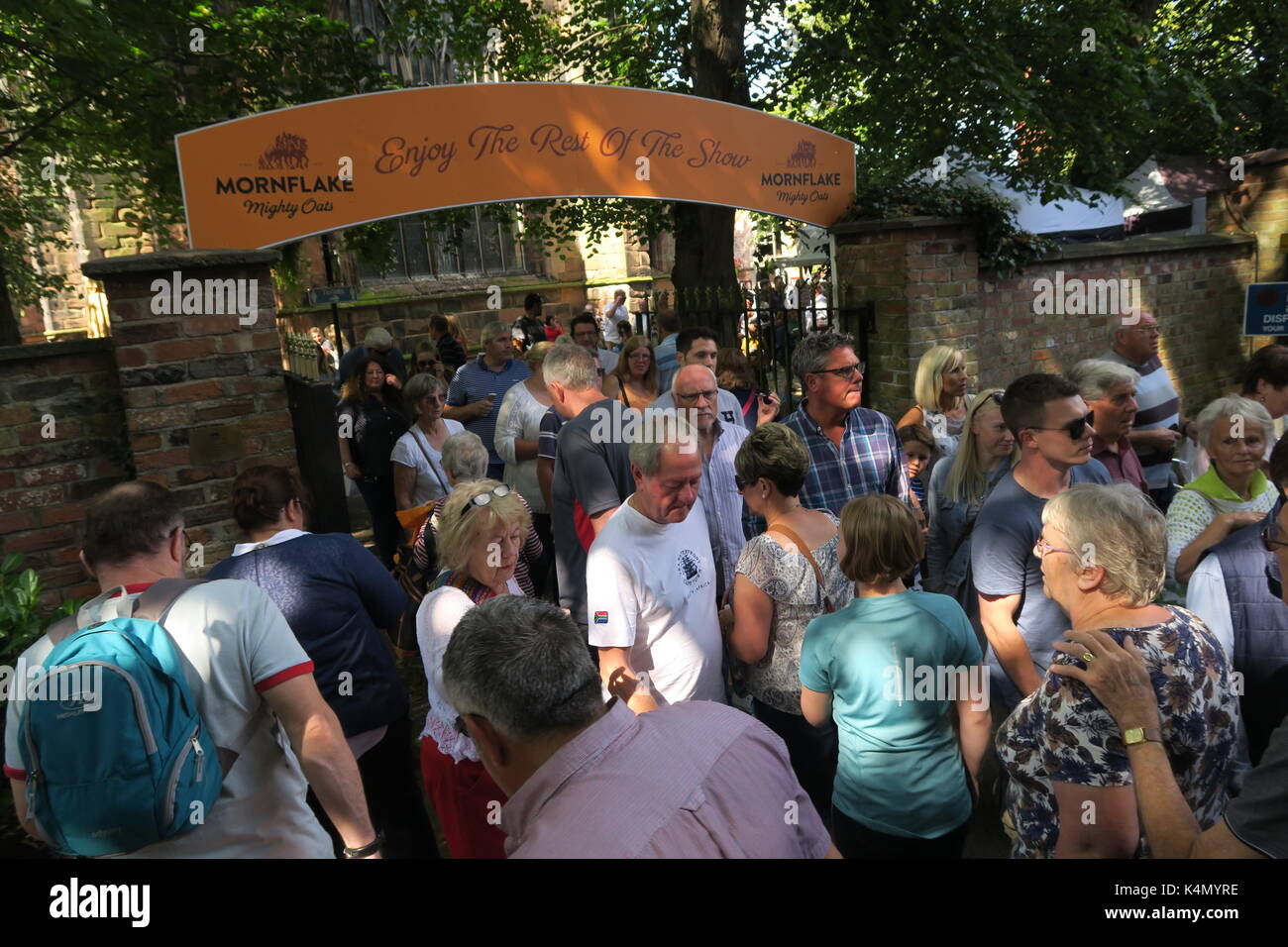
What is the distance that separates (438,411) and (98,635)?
337cm

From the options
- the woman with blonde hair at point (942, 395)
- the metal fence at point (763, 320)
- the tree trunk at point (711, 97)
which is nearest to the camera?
the woman with blonde hair at point (942, 395)

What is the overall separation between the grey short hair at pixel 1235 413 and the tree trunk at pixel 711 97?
4458 mm

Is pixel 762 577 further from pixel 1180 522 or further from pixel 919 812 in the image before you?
pixel 1180 522

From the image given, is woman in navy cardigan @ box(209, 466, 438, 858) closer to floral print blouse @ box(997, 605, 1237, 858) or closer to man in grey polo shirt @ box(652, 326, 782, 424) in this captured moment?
floral print blouse @ box(997, 605, 1237, 858)

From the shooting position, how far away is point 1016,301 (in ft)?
22.7

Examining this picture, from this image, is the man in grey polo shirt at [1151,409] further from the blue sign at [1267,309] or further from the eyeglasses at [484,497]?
the eyeglasses at [484,497]

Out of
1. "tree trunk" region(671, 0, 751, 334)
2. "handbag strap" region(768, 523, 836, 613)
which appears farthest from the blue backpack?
"tree trunk" region(671, 0, 751, 334)

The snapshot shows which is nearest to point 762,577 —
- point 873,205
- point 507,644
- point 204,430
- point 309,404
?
point 507,644

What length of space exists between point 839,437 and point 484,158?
3.25 m

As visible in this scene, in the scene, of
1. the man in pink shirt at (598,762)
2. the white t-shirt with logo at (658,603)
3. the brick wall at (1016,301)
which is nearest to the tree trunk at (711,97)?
the brick wall at (1016,301)

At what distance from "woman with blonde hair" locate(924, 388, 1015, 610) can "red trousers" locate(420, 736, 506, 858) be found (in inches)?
85.5

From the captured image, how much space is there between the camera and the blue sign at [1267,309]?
21.8ft

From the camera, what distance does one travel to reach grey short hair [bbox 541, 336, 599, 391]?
3.91 metres

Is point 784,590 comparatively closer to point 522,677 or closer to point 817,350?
point 522,677
